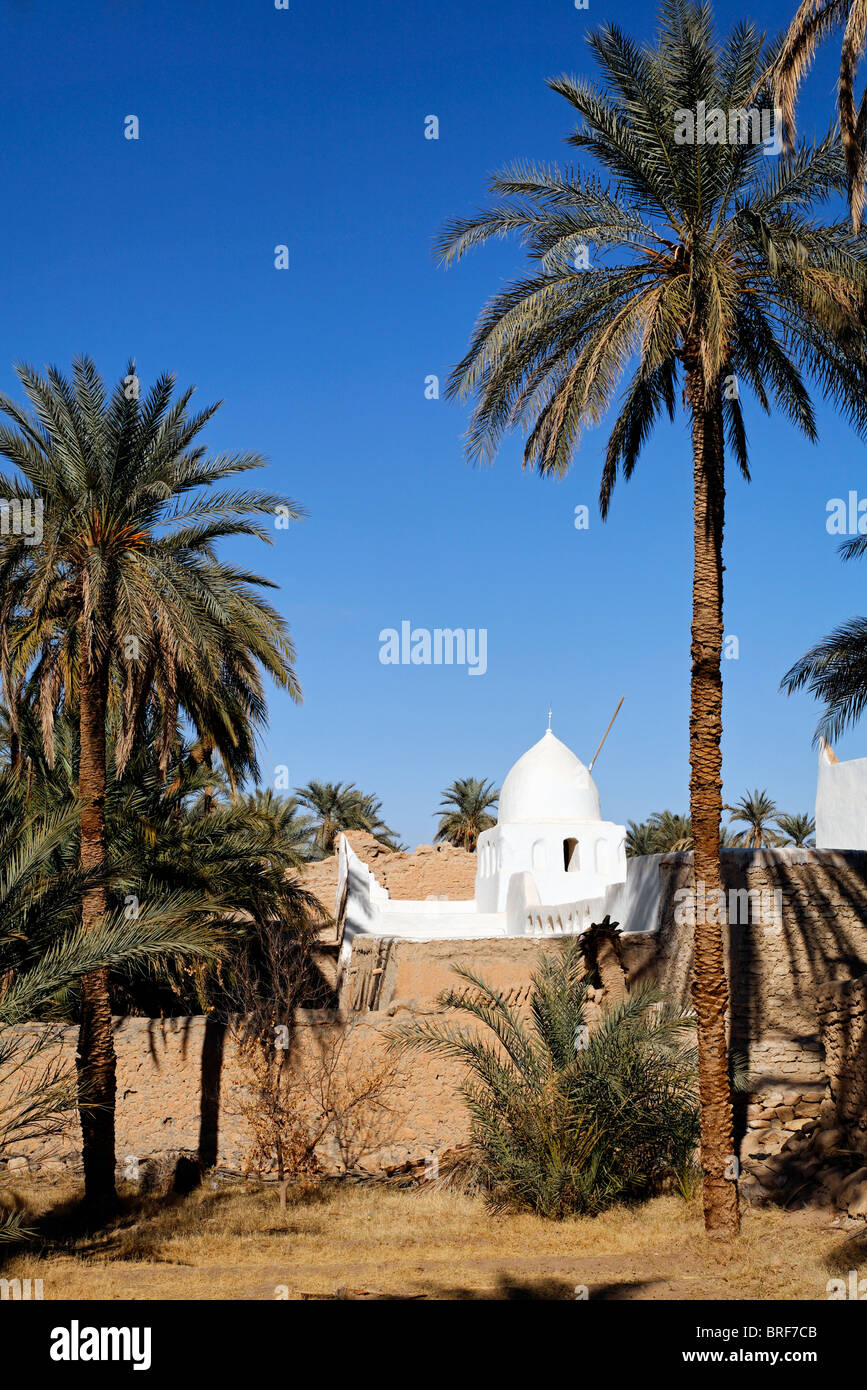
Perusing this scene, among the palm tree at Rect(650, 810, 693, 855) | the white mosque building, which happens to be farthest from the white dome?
the palm tree at Rect(650, 810, 693, 855)

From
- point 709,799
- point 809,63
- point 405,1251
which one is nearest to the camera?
point 809,63

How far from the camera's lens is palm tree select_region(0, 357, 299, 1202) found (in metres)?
11.7

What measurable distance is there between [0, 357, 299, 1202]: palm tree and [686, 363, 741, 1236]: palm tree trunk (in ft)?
15.9

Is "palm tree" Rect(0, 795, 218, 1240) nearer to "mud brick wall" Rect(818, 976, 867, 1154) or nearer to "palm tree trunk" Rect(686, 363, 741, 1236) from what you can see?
"palm tree trunk" Rect(686, 363, 741, 1236)

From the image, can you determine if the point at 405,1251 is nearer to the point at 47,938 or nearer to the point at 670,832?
the point at 47,938

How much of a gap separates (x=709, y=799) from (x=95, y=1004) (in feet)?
21.1

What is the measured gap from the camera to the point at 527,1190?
10797 mm

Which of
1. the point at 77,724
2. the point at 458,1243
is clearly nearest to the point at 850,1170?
the point at 458,1243

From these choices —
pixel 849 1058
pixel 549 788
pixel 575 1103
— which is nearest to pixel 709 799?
pixel 849 1058

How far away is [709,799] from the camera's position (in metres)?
10.2

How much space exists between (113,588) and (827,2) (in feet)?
26.9

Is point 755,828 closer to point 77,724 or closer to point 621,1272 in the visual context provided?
point 77,724

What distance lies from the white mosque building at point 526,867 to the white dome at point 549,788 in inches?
0.9
